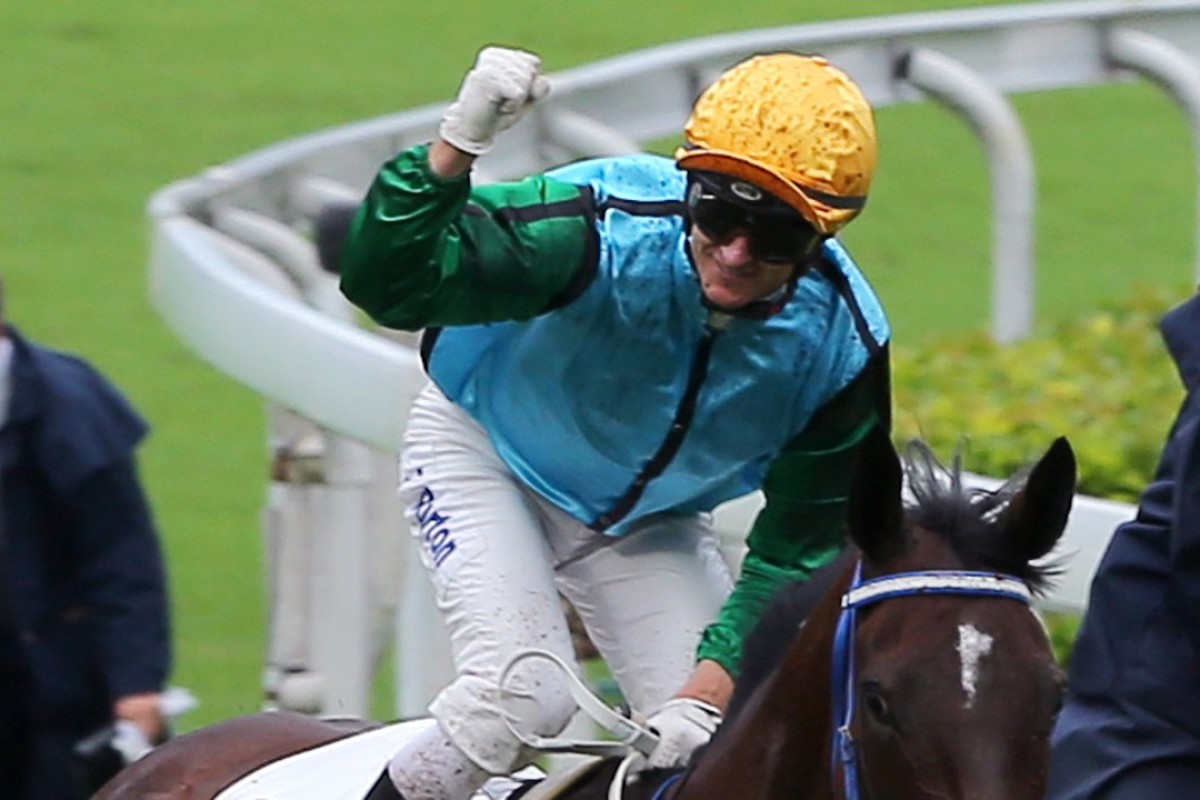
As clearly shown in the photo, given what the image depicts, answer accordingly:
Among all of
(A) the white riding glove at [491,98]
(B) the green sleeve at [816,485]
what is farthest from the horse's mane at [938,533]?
(A) the white riding glove at [491,98]

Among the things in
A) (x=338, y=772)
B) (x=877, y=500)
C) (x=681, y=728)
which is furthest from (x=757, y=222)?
(x=338, y=772)

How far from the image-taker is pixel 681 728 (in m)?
3.85

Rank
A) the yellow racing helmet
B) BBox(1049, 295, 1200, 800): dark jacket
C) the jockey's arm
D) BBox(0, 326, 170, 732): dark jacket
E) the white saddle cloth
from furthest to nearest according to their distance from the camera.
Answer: BBox(0, 326, 170, 732): dark jacket → the white saddle cloth → the jockey's arm → the yellow racing helmet → BBox(1049, 295, 1200, 800): dark jacket

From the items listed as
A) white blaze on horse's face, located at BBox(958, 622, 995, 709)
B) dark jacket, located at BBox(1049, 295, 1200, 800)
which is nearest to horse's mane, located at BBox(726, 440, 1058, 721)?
white blaze on horse's face, located at BBox(958, 622, 995, 709)

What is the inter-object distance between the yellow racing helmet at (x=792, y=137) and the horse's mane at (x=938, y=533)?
0.38 meters

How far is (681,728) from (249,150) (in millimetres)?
7743

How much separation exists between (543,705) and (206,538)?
466cm

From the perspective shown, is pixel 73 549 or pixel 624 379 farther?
pixel 73 549

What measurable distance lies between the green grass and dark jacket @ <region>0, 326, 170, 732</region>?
226 cm

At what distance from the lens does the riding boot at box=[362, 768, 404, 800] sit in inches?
162

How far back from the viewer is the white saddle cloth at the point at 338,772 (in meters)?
4.23

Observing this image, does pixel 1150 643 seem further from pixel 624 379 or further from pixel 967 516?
pixel 624 379

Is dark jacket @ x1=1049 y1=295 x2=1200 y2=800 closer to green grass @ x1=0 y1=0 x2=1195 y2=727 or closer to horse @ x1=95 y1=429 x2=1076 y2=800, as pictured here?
horse @ x1=95 y1=429 x2=1076 y2=800

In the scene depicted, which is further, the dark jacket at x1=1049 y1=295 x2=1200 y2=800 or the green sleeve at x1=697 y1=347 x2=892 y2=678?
the green sleeve at x1=697 y1=347 x2=892 y2=678
